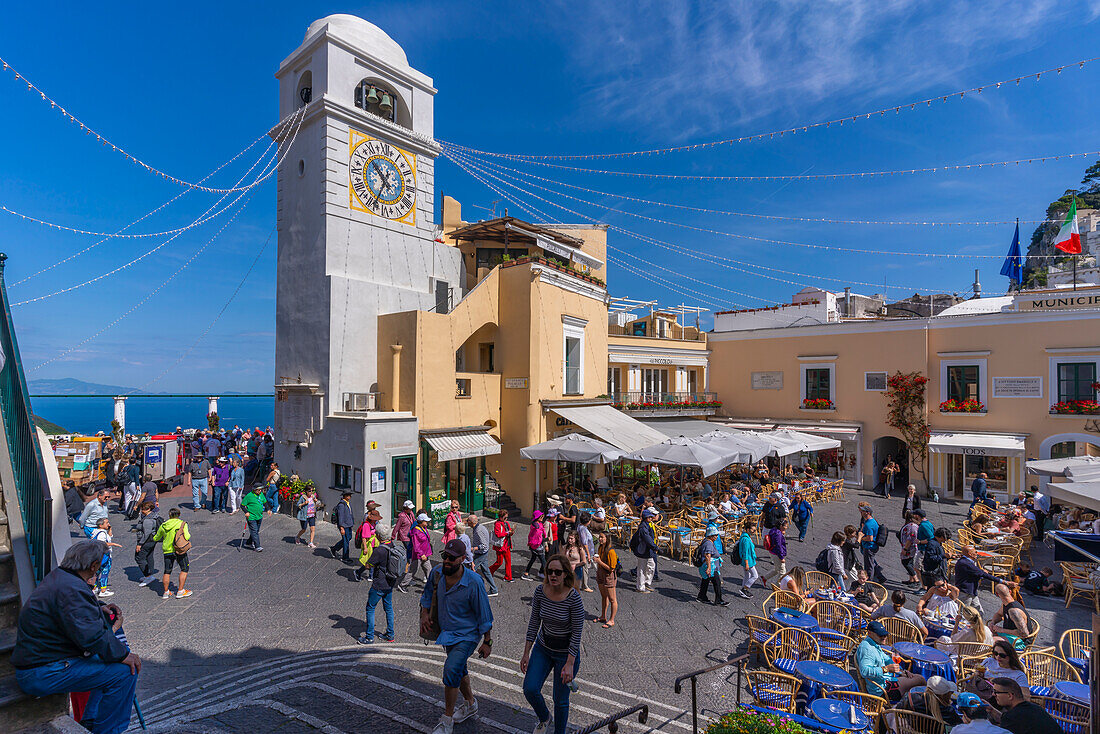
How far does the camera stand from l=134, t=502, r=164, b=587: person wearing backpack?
899 cm

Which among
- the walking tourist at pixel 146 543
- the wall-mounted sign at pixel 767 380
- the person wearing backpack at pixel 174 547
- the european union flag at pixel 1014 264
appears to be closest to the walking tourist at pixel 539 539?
the person wearing backpack at pixel 174 547

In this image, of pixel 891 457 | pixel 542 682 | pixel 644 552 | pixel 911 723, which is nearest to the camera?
pixel 542 682

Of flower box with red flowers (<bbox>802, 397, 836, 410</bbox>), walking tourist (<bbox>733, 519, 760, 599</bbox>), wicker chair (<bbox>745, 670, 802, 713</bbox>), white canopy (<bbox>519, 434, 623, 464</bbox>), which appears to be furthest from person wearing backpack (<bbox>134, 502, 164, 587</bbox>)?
flower box with red flowers (<bbox>802, 397, 836, 410</bbox>)

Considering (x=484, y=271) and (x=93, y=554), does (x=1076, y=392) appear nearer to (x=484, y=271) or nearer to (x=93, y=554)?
(x=484, y=271)

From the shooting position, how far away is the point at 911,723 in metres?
4.90

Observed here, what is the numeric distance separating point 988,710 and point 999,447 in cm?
1886

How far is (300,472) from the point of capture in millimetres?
15305

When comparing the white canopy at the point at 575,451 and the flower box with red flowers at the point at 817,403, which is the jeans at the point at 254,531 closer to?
the white canopy at the point at 575,451

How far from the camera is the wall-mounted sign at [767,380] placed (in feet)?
82.7

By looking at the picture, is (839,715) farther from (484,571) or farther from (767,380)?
(767,380)

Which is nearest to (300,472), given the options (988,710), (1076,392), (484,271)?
(484,271)

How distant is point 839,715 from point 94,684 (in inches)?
228

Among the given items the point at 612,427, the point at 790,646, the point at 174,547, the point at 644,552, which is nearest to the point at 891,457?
the point at 612,427

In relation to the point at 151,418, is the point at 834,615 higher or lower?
higher
